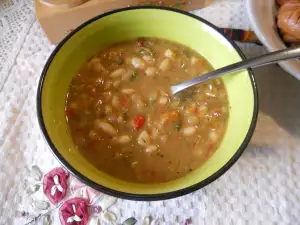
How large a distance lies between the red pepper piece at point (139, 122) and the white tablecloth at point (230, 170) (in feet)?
0.68

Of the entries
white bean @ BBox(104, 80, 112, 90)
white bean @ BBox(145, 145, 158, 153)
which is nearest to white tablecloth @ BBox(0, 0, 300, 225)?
white bean @ BBox(145, 145, 158, 153)

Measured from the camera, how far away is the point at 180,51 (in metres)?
1.13

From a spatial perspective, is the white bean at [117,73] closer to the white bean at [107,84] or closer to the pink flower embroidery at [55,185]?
the white bean at [107,84]

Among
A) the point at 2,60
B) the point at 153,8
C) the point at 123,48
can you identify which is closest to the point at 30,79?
the point at 2,60

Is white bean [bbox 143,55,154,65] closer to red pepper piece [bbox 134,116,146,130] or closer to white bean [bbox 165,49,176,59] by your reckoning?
white bean [bbox 165,49,176,59]

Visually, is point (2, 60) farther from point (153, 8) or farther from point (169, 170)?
point (169, 170)

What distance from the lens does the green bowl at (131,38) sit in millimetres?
812

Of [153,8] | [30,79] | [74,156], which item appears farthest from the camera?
[30,79]

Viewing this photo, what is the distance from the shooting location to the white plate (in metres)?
0.98

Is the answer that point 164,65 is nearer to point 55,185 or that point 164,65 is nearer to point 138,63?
point 138,63

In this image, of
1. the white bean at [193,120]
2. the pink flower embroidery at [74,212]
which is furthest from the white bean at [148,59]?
the pink flower embroidery at [74,212]

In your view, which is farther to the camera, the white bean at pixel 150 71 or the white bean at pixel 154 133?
the white bean at pixel 150 71

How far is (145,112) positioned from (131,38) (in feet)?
0.88

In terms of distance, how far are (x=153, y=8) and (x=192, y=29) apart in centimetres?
13
